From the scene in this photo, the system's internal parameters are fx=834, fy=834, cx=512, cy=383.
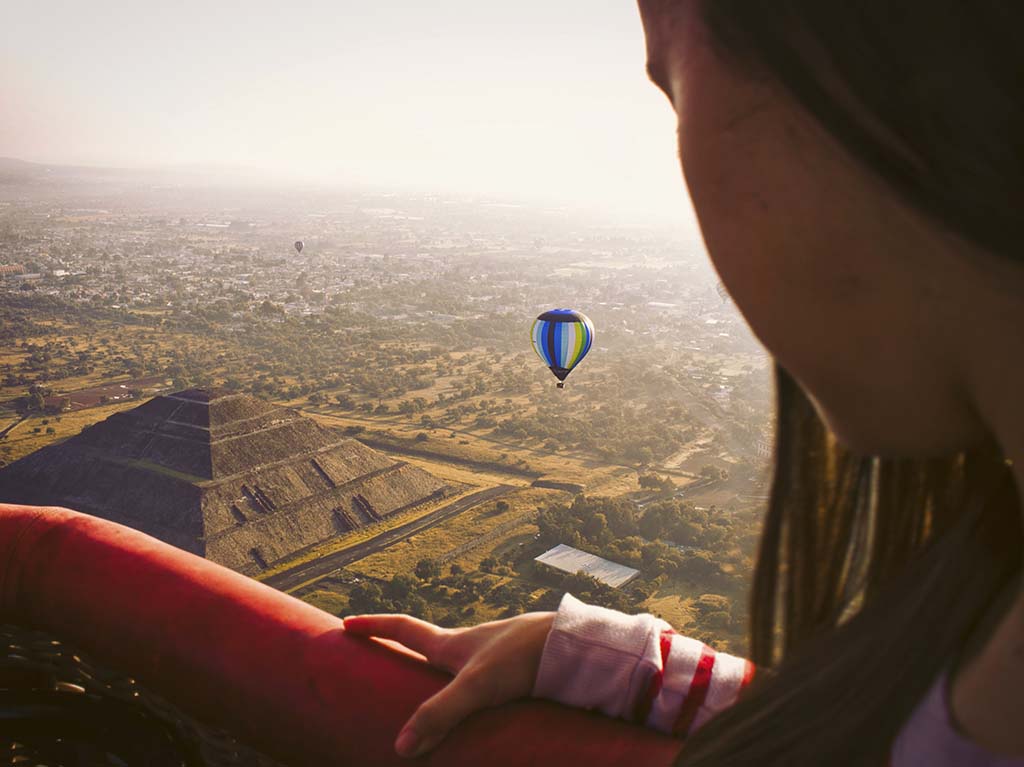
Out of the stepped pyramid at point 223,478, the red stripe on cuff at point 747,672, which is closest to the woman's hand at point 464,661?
the red stripe on cuff at point 747,672

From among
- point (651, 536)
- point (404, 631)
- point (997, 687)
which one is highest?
point (997, 687)

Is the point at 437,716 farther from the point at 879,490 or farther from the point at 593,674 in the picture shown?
the point at 879,490

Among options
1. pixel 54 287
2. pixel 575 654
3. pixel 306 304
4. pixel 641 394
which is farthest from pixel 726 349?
pixel 575 654

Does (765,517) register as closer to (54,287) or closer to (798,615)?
(798,615)

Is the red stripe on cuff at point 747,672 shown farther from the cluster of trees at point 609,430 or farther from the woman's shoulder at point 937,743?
the cluster of trees at point 609,430

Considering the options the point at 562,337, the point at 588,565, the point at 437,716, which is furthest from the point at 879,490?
the point at 588,565
